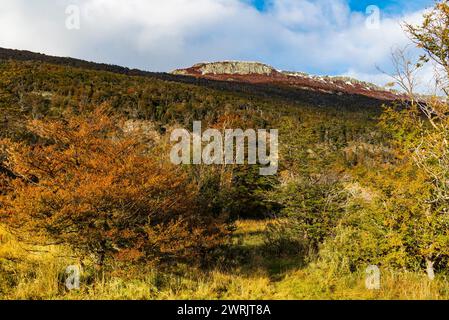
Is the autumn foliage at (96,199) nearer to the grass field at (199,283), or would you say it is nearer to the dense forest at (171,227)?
the dense forest at (171,227)

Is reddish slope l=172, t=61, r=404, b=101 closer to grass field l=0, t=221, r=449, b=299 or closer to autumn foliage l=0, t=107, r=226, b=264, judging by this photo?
grass field l=0, t=221, r=449, b=299

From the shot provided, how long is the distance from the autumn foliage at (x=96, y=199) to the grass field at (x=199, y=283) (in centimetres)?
52

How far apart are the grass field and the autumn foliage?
523 millimetres

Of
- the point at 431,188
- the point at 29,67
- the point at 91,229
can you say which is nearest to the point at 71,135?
the point at 91,229

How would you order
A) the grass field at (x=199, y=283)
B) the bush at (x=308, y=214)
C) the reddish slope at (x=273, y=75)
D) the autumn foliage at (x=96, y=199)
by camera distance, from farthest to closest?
the reddish slope at (x=273, y=75), the bush at (x=308, y=214), the grass field at (x=199, y=283), the autumn foliage at (x=96, y=199)

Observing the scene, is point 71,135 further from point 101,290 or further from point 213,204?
point 213,204

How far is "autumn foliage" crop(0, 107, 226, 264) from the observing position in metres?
5.71

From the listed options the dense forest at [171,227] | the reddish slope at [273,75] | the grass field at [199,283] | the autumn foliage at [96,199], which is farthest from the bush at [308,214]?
the reddish slope at [273,75]

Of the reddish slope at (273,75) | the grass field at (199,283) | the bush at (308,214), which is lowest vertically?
the grass field at (199,283)

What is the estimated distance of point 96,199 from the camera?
18.9 ft

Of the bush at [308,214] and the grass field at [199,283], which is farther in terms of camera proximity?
the bush at [308,214]


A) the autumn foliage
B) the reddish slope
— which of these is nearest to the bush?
the autumn foliage

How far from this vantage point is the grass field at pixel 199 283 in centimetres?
582

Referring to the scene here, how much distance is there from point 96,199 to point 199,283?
2.24 m
